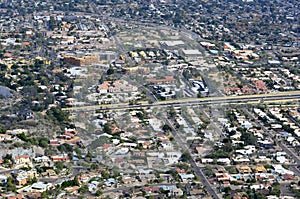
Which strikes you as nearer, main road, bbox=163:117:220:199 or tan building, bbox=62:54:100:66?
main road, bbox=163:117:220:199

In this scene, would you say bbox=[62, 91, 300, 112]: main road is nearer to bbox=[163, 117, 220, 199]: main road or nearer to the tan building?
bbox=[163, 117, 220, 199]: main road

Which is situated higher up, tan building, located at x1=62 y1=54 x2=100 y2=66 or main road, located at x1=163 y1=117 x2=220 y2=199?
main road, located at x1=163 y1=117 x2=220 y2=199

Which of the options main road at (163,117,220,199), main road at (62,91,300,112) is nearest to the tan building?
main road at (62,91,300,112)

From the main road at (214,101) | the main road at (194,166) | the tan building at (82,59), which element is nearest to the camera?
the main road at (194,166)

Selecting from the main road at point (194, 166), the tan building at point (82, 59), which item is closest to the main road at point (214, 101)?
the main road at point (194, 166)

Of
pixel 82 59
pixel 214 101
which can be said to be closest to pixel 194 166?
pixel 214 101

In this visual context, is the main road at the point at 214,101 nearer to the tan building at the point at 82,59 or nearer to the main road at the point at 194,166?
the main road at the point at 194,166

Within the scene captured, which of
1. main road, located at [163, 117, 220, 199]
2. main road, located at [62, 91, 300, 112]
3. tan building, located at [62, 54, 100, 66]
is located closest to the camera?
main road, located at [163, 117, 220, 199]

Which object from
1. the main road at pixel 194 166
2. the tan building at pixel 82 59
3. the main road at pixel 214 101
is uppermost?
the main road at pixel 194 166

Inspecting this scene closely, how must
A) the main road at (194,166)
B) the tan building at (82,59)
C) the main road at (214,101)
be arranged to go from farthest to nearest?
the tan building at (82,59)
the main road at (214,101)
the main road at (194,166)

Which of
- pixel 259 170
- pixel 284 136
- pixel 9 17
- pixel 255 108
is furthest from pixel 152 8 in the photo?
pixel 259 170
